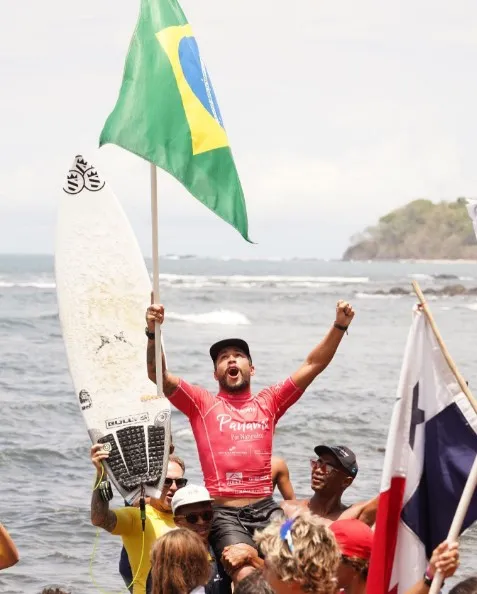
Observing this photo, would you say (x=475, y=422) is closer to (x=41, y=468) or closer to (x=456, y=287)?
(x=41, y=468)

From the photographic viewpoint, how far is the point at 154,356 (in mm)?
7652

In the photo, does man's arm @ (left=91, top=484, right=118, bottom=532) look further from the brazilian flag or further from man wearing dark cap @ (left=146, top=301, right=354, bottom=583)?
the brazilian flag

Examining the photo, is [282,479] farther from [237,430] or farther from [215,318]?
[215,318]

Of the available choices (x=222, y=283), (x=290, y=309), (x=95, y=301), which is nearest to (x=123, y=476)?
(x=95, y=301)

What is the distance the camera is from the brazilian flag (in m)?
7.63

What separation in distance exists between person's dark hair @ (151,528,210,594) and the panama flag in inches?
27.4

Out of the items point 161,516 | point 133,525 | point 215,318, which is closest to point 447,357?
point 133,525

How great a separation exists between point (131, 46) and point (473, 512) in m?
3.41

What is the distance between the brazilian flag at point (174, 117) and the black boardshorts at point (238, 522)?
1462 mm

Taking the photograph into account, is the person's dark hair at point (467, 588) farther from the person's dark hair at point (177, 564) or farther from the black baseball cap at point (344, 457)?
the black baseball cap at point (344, 457)

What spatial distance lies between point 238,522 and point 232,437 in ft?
1.48

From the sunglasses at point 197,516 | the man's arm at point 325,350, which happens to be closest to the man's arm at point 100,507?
the sunglasses at point 197,516

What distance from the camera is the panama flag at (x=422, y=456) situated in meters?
5.82

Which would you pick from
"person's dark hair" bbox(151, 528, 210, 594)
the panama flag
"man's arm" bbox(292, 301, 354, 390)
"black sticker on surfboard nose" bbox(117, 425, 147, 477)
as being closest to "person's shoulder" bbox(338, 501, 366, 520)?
"man's arm" bbox(292, 301, 354, 390)
